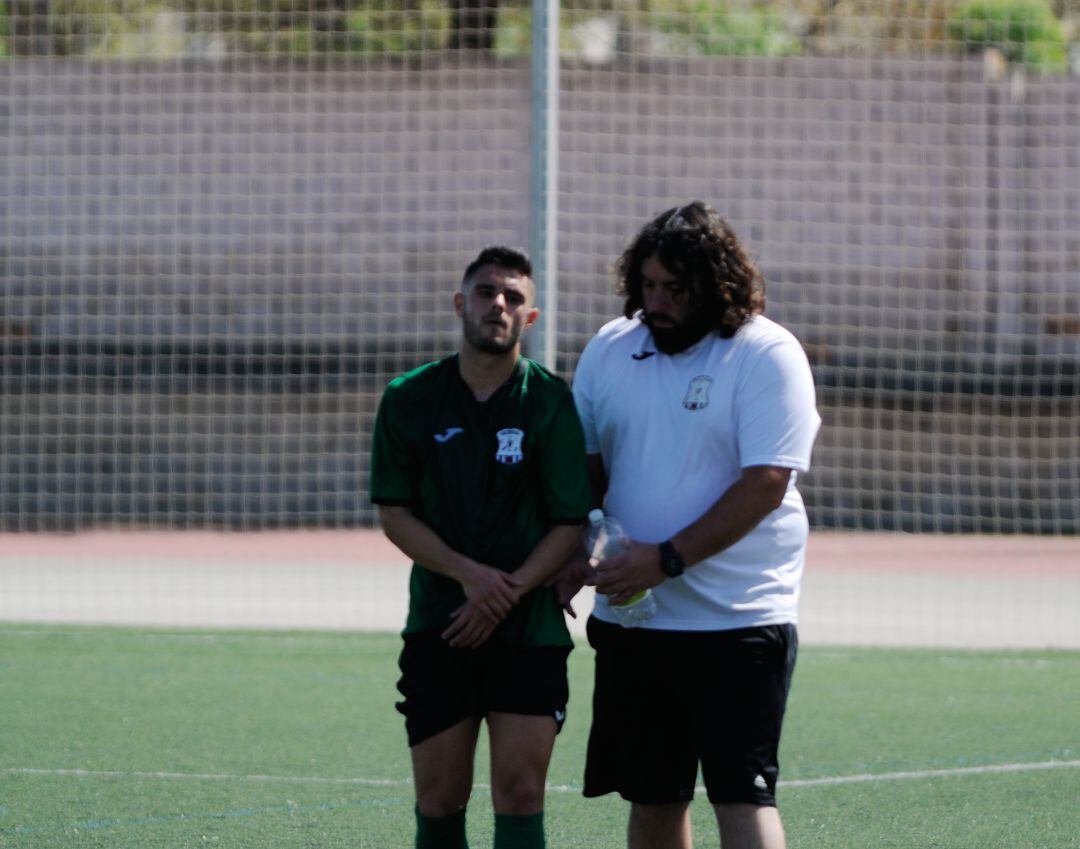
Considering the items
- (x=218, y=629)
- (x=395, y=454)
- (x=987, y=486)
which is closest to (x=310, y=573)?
(x=218, y=629)

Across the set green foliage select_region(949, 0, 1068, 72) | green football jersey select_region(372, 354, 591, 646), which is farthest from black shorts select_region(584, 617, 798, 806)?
green foliage select_region(949, 0, 1068, 72)

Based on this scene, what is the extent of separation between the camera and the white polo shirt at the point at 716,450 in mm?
3893

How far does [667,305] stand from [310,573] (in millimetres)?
9900

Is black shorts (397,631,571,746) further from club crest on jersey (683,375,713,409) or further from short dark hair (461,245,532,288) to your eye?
short dark hair (461,245,532,288)

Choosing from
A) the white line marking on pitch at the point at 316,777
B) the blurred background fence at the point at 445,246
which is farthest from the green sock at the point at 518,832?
the blurred background fence at the point at 445,246

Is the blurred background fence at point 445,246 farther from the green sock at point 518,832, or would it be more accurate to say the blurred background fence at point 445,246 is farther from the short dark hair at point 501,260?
the green sock at point 518,832

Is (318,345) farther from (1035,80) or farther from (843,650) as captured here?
(843,650)

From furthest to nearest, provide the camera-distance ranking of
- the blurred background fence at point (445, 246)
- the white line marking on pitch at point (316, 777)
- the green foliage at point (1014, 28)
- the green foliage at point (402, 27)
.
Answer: the green foliage at point (1014, 28) → the green foliage at point (402, 27) → the blurred background fence at point (445, 246) → the white line marking on pitch at point (316, 777)

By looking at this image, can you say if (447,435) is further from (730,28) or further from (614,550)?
(730,28)

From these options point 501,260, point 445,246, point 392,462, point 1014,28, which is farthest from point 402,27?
point 392,462

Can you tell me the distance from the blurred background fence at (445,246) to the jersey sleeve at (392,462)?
41.1 ft

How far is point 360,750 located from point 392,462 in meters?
2.79

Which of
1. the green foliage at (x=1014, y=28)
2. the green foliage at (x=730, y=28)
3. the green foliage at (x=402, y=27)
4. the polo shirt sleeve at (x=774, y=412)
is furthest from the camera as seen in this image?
the green foliage at (x=1014, y=28)

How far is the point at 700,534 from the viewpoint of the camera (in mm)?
3871
